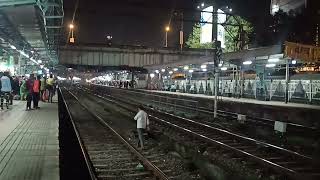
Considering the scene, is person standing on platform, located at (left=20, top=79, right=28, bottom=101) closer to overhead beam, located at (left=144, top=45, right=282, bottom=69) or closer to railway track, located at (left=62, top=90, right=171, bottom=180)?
railway track, located at (left=62, top=90, right=171, bottom=180)

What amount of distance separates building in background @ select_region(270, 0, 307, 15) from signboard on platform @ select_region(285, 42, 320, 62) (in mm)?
43795

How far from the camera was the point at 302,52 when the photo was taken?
26.5 meters

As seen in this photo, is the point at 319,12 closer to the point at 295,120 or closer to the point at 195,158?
the point at 295,120

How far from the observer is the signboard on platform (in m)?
26.0

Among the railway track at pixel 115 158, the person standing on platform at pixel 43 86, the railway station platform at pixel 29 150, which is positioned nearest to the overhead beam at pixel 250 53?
the railway track at pixel 115 158

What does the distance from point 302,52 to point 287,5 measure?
178ft

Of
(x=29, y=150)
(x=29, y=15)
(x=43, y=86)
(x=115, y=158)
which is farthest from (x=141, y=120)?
(x=43, y=86)

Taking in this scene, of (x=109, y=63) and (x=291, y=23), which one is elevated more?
(x=291, y=23)

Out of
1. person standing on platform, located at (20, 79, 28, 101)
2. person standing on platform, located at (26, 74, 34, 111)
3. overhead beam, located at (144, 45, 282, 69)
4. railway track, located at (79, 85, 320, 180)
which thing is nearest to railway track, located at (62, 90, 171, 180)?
railway track, located at (79, 85, 320, 180)

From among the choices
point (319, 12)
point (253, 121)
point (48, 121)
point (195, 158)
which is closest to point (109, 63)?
point (319, 12)

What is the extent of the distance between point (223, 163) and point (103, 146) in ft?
17.0

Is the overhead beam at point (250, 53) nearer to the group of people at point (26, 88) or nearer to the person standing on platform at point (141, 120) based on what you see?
the person standing on platform at point (141, 120)

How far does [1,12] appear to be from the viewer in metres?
18.0

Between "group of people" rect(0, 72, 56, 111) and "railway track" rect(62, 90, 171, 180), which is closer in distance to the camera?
"railway track" rect(62, 90, 171, 180)
